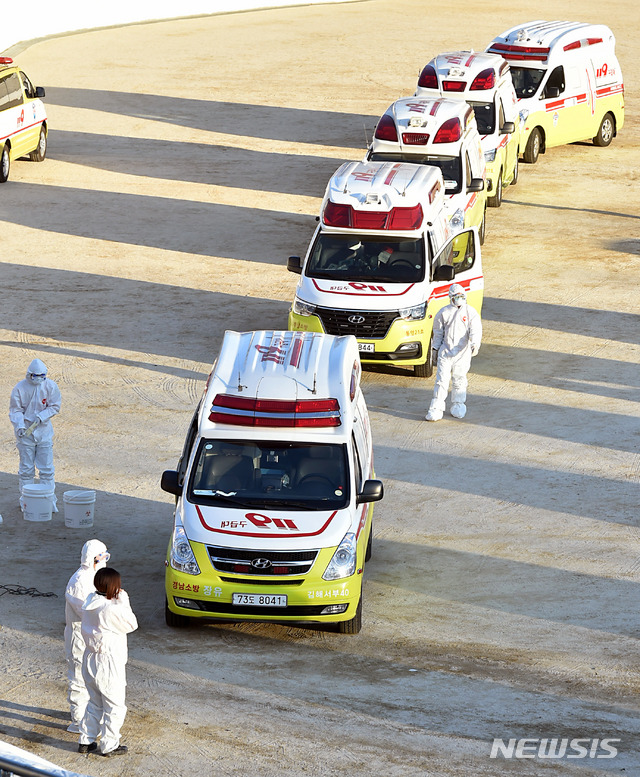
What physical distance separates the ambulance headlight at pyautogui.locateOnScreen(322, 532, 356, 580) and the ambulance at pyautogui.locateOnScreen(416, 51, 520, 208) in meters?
14.6

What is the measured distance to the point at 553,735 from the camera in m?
9.64

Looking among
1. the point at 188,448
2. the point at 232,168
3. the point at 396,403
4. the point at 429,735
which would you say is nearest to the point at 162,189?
the point at 232,168

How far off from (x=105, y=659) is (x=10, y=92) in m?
19.6

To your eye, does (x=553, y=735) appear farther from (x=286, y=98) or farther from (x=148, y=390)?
(x=286, y=98)

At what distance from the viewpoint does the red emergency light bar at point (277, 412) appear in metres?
11.5

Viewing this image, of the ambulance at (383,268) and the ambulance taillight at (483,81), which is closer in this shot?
the ambulance at (383,268)

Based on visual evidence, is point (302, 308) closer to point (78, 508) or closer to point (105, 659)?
point (78, 508)

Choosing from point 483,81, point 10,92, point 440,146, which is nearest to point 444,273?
point 440,146

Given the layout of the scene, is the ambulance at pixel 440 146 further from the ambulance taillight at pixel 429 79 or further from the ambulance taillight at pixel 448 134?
the ambulance taillight at pixel 429 79

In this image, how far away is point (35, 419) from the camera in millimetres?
13828

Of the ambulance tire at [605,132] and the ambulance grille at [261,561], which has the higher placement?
the ambulance grille at [261,561]

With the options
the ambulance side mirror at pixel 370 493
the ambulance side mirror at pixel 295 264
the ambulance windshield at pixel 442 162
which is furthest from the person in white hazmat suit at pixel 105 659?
the ambulance windshield at pixel 442 162

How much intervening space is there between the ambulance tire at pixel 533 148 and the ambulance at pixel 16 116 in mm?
10609

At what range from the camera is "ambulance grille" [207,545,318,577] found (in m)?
10.9
